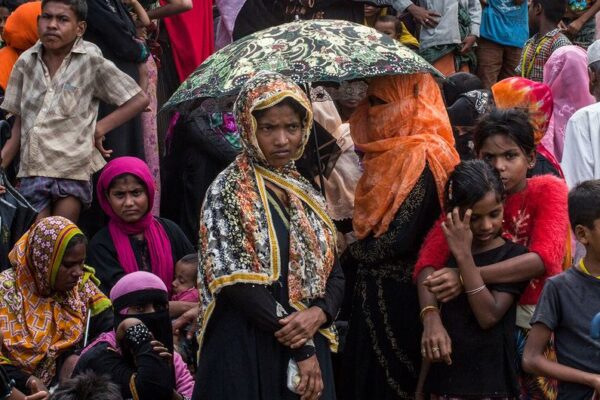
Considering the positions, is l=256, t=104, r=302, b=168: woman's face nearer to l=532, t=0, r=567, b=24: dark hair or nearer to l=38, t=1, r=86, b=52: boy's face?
l=38, t=1, r=86, b=52: boy's face

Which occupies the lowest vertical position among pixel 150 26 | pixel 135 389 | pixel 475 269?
pixel 135 389

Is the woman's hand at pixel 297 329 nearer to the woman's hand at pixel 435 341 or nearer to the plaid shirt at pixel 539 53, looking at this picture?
the woman's hand at pixel 435 341

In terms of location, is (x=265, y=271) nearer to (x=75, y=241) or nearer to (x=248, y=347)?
(x=248, y=347)

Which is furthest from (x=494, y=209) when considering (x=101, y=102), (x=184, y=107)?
(x=101, y=102)

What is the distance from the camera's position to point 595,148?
7.36 metres

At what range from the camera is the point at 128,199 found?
7.64 metres

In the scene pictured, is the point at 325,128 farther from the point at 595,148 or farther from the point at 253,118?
the point at 253,118

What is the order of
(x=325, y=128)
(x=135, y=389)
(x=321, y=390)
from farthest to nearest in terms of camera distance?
(x=325, y=128) → (x=135, y=389) → (x=321, y=390)

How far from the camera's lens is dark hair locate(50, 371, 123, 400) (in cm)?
550

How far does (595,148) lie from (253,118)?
2585 millimetres

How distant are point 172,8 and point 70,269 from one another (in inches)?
123

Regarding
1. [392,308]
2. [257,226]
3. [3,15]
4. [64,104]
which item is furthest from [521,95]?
[3,15]

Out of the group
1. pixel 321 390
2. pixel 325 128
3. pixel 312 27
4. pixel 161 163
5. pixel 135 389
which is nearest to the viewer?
pixel 321 390

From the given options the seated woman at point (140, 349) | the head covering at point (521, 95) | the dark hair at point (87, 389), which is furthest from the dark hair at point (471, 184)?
the dark hair at point (87, 389)
